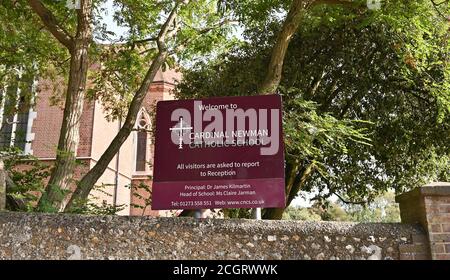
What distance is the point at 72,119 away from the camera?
30.5 ft

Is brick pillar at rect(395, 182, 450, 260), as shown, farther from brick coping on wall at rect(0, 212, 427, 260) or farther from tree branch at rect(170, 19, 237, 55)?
tree branch at rect(170, 19, 237, 55)

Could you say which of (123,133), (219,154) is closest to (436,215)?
(219,154)

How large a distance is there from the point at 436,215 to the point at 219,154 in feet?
9.02

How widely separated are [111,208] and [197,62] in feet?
25.2

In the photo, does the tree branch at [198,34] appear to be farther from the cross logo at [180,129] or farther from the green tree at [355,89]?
the cross logo at [180,129]

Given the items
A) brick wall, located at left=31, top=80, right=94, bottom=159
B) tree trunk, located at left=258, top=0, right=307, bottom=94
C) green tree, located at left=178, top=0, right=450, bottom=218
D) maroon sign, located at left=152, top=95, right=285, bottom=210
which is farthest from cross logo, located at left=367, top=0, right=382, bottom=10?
brick wall, located at left=31, top=80, right=94, bottom=159

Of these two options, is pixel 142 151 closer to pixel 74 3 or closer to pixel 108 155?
pixel 108 155

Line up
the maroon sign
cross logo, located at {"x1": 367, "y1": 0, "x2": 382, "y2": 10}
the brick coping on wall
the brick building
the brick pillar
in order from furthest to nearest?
the brick building → cross logo, located at {"x1": 367, "y1": 0, "x2": 382, "y2": 10} → the maroon sign → the brick coping on wall → the brick pillar

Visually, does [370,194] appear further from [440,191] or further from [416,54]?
[440,191]

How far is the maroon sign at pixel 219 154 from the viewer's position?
235 inches

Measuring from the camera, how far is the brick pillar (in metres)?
5.40

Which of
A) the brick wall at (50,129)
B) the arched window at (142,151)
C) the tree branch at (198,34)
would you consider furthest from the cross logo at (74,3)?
the arched window at (142,151)

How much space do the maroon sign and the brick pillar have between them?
1673mm
